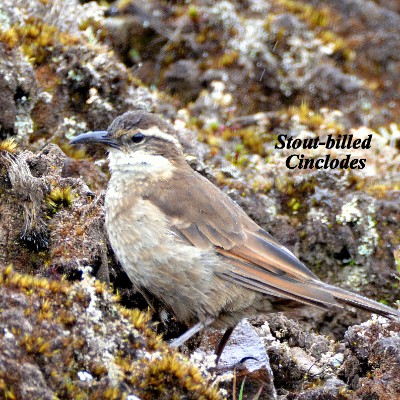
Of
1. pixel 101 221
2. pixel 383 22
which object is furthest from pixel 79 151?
pixel 383 22

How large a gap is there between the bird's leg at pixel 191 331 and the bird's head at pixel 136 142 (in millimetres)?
1522

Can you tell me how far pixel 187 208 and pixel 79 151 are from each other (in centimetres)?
254

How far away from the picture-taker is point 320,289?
6168 millimetres

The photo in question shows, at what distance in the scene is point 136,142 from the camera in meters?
6.97

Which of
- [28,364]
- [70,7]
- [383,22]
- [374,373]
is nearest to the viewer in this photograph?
[28,364]

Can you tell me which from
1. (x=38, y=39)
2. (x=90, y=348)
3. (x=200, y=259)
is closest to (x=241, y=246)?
(x=200, y=259)

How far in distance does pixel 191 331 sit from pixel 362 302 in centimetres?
146

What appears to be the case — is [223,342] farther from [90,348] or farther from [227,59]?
[227,59]

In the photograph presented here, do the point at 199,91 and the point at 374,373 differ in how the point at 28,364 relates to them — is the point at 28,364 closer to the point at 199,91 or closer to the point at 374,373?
the point at 374,373

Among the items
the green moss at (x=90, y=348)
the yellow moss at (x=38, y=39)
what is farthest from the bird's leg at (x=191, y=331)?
the yellow moss at (x=38, y=39)

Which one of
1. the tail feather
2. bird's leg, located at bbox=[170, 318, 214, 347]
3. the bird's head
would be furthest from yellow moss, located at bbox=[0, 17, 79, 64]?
the tail feather

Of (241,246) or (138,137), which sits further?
(138,137)

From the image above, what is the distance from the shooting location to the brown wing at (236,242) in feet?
20.3

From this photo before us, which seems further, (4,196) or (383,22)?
(383,22)
